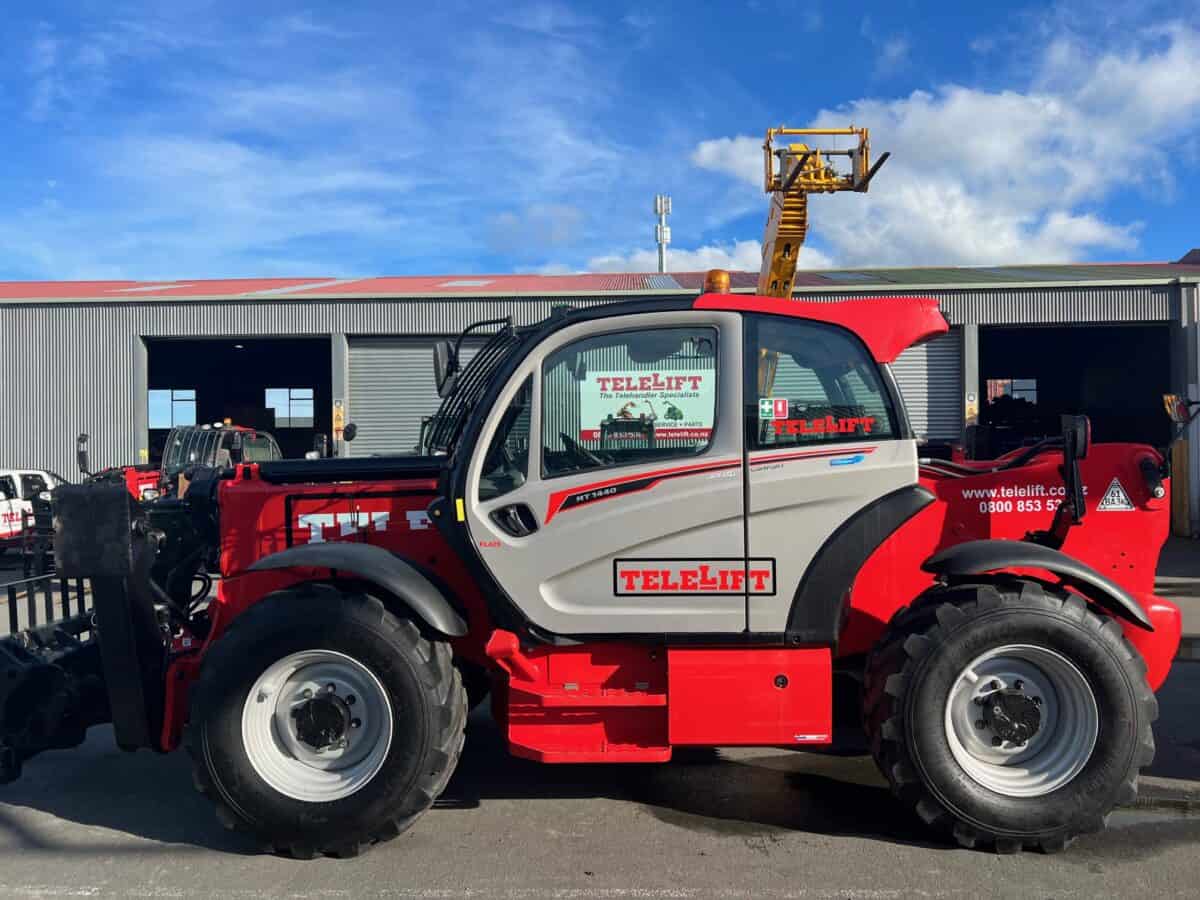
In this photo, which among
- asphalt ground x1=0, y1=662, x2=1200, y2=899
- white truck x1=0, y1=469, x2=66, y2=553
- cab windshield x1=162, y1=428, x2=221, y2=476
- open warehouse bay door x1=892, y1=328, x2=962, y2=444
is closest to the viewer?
asphalt ground x1=0, y1=662, x2=1200, y2=899

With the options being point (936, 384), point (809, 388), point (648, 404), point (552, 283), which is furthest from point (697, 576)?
point (552, 283)

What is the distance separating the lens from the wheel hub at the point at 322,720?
385cm

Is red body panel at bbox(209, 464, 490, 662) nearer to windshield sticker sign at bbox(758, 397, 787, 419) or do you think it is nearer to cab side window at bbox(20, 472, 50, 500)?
windshield sticker sign at bbox(758, 397, 787, 419)

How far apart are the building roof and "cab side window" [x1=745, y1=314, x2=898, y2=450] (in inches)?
511

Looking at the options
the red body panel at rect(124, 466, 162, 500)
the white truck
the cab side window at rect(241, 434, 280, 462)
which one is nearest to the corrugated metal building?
the cab side window at rect(241, 434, 280, 462)

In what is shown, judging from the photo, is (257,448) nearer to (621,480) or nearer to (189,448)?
(189,448)

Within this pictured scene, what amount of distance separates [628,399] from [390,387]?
48.3 ft

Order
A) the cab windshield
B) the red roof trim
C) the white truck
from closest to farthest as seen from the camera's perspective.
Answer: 1. the red roof trim
2. the white truck
3. the cab windshield

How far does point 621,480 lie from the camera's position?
3.80 m

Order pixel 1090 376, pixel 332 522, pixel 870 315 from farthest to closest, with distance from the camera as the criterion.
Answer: pixel 1090 376, pixel 332 522, pixel 870 315

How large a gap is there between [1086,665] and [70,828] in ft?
15.2

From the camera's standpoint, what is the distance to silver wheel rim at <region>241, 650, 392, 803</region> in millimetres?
3809

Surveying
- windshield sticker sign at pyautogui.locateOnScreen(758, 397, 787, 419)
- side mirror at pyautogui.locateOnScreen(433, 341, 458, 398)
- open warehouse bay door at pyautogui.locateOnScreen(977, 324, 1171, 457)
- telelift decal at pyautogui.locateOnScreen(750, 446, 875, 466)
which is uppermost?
open warehouse bay door at pyautogui.locateOnScreen(977, 324, 1171, 457)

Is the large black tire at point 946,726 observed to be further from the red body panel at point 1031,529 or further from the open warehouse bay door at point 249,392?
the open warehouse bay door at point 249,392
